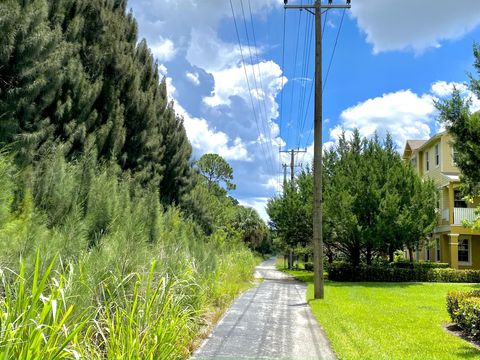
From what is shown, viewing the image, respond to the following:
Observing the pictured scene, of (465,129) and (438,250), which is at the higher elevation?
(465,129)

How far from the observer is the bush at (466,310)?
941cm

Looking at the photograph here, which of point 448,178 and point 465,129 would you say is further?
point 448,178

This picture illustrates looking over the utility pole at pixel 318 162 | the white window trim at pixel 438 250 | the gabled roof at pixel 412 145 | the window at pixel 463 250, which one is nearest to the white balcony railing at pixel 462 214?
the window at pixel 463 250

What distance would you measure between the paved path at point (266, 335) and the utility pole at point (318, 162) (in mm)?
3164

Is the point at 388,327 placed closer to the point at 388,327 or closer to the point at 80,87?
the point at 388,327

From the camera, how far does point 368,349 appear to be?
8258 millimetres

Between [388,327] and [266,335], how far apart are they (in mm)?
3279

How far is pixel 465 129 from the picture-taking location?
12211 millimetres

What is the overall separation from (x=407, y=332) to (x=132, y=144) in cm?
1085

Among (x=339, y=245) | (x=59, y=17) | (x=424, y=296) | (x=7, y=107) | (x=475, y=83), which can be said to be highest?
(x=59, y=17)

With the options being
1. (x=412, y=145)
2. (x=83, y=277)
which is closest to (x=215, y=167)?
(x=412, y=145)

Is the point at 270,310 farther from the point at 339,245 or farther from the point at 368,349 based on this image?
the point at 339,245

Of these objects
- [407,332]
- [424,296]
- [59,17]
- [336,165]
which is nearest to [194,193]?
[336,165]

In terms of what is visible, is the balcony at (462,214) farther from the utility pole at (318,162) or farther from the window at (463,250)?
the utility pole at (318,162)
